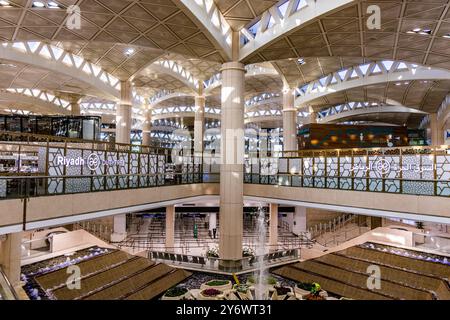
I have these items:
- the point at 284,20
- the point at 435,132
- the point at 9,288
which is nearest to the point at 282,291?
the point at 9,288

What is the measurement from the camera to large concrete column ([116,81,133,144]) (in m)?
19.6

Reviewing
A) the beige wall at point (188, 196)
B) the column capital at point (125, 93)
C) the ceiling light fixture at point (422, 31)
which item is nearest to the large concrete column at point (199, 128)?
the column capital at point (125, 93)

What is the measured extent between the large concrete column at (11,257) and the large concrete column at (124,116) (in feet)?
32.6

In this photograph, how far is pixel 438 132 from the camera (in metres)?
25.5

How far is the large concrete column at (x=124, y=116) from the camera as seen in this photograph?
19562 millimetres

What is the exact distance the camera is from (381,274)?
1229 cm

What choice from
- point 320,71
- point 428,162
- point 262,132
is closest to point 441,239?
point 428,162

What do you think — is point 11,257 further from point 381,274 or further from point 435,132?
point 435,132

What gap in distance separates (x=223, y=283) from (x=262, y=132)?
110 feet

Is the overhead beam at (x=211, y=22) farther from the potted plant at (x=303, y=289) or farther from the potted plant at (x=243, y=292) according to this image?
the potted plant at (x=303, y=289)

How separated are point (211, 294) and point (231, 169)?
198 inches

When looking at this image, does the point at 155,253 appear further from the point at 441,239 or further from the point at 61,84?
the point at 441,239

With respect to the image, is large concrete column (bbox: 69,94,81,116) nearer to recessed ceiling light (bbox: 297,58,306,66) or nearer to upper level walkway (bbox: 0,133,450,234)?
upper level walkway (bbox: 0,133,450,234)

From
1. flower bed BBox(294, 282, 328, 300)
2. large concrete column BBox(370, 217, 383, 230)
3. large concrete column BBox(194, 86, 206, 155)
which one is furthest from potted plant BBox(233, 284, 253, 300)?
large concrete column BBox(194, 86, 206, 155)
